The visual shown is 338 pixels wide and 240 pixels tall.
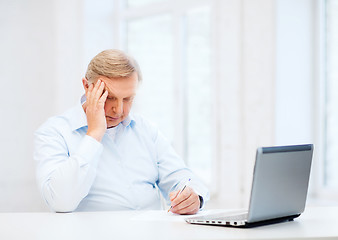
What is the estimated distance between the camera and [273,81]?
3057 millimetres

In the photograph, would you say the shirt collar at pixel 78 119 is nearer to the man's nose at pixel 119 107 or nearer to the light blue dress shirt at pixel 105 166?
the light blue dress shirt at pixel 105 166

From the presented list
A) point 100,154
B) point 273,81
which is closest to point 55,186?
point 100,154

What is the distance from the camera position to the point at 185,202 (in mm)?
1827

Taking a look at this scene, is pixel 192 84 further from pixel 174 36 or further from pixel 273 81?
pixel 273 81

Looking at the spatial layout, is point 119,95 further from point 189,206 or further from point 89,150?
point 189,206

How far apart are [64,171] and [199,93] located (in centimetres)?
213

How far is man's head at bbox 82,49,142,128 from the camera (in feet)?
6.68

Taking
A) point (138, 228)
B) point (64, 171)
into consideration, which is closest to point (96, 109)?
point (64, 171)

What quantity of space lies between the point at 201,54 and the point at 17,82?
5.02ft

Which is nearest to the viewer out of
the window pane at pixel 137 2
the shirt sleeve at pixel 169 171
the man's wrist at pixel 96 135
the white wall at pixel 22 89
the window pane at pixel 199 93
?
the man's wrist at pixel 96 135

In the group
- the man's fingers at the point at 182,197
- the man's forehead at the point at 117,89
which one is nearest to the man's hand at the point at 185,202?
the man's fingers at the point at 182,197

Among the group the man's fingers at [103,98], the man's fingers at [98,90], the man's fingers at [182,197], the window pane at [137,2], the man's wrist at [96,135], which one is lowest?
the man's fingers at [182,197]

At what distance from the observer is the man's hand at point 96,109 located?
1.99 metres

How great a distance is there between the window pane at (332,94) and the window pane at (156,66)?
4.37 ft
